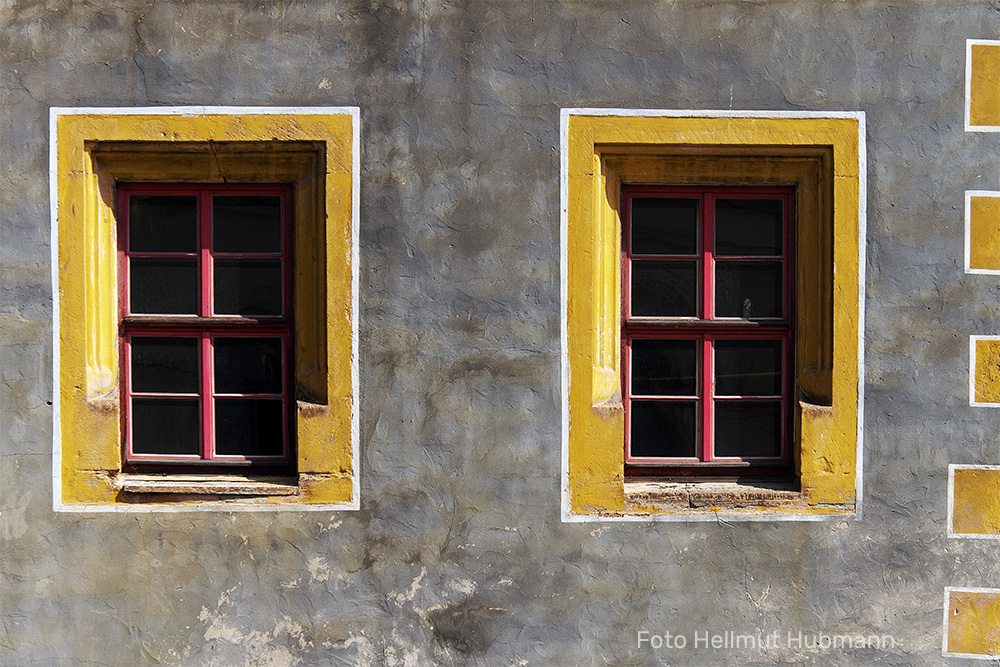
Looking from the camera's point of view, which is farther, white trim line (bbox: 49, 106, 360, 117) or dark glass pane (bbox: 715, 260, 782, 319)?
dark glass pane (bbox: 715, 260, 782, 319)

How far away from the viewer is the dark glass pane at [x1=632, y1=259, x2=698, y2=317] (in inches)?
150

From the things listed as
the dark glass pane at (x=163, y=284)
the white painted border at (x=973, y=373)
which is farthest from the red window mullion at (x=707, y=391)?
the dark glass pane at (x=163, y=284)

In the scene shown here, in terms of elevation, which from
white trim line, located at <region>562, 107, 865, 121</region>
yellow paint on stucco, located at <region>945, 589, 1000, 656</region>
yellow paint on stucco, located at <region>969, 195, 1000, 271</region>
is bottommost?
yellow paint on stucco, located at <region>945, 589, 1000, 656</region>

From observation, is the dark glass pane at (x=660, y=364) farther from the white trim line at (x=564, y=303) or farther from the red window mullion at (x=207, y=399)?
the red window mullion at (x=207, y=399)

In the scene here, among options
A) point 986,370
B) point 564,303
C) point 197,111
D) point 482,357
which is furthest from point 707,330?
point 197,111

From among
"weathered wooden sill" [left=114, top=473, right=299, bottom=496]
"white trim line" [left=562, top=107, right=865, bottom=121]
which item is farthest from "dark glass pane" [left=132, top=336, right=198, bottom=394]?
"white trim line" [left=562, top=107, right=865, bottom=121]

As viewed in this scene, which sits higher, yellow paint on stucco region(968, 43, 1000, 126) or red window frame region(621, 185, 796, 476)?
yellow paint on stucco region(968, 43, 1000, 126)

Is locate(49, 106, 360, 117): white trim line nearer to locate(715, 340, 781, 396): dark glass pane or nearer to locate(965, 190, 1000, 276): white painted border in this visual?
locate(715, 340, 781, 396): dark glass pane

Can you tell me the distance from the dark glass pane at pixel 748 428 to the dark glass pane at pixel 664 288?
522 mm

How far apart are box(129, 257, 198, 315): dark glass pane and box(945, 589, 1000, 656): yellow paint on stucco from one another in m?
3.87

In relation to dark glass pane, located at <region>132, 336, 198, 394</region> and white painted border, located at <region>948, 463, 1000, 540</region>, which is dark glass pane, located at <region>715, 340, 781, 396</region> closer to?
white painted border, located at <region>948, 463, 1000, 540</region>

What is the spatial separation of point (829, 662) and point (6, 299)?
417cm

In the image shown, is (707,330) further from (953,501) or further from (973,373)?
(953,501)

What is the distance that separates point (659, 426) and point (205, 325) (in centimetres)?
226
